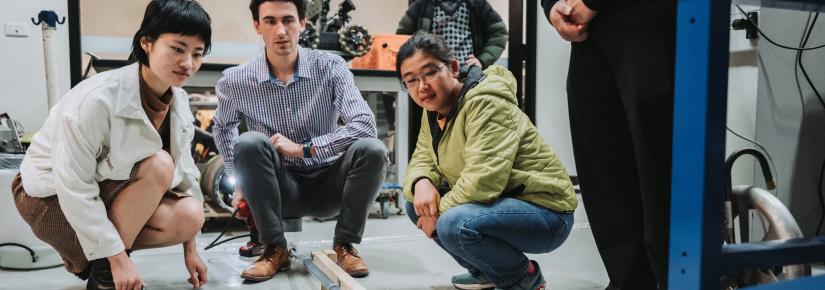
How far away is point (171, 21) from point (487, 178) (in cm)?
82

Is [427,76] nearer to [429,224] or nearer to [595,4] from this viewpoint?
[429,224]

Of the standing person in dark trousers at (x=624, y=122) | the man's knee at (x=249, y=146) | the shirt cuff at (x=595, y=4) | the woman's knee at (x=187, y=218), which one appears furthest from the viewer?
the man's knee at (x=249, y=146)

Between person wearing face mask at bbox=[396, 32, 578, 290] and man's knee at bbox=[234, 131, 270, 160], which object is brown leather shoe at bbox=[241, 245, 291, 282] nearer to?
man's knee at bbox=[234, 131, 270, 160]

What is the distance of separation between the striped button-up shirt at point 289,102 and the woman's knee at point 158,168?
44 cm

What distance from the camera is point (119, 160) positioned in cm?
133

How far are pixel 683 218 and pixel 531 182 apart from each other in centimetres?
61

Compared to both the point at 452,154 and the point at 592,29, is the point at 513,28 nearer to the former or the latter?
the point at 452,154

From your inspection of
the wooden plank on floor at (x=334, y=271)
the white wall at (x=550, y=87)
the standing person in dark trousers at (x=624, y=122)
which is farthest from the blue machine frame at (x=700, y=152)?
the white wall at (x=550, y=87)

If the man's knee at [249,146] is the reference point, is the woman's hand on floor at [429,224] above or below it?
below

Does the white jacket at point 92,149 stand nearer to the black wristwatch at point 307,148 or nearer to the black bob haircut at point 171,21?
the black bob haircut at point 171,21

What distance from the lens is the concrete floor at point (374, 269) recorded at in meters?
1.68

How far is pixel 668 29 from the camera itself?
83cm

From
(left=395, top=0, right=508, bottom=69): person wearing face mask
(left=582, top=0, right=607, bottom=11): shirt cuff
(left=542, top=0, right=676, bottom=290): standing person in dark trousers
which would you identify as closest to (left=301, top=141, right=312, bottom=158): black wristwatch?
(left=542, top=0, right=676, bottom=290): standing person in dark trousers

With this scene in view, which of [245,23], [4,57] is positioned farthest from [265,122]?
[245,23]
